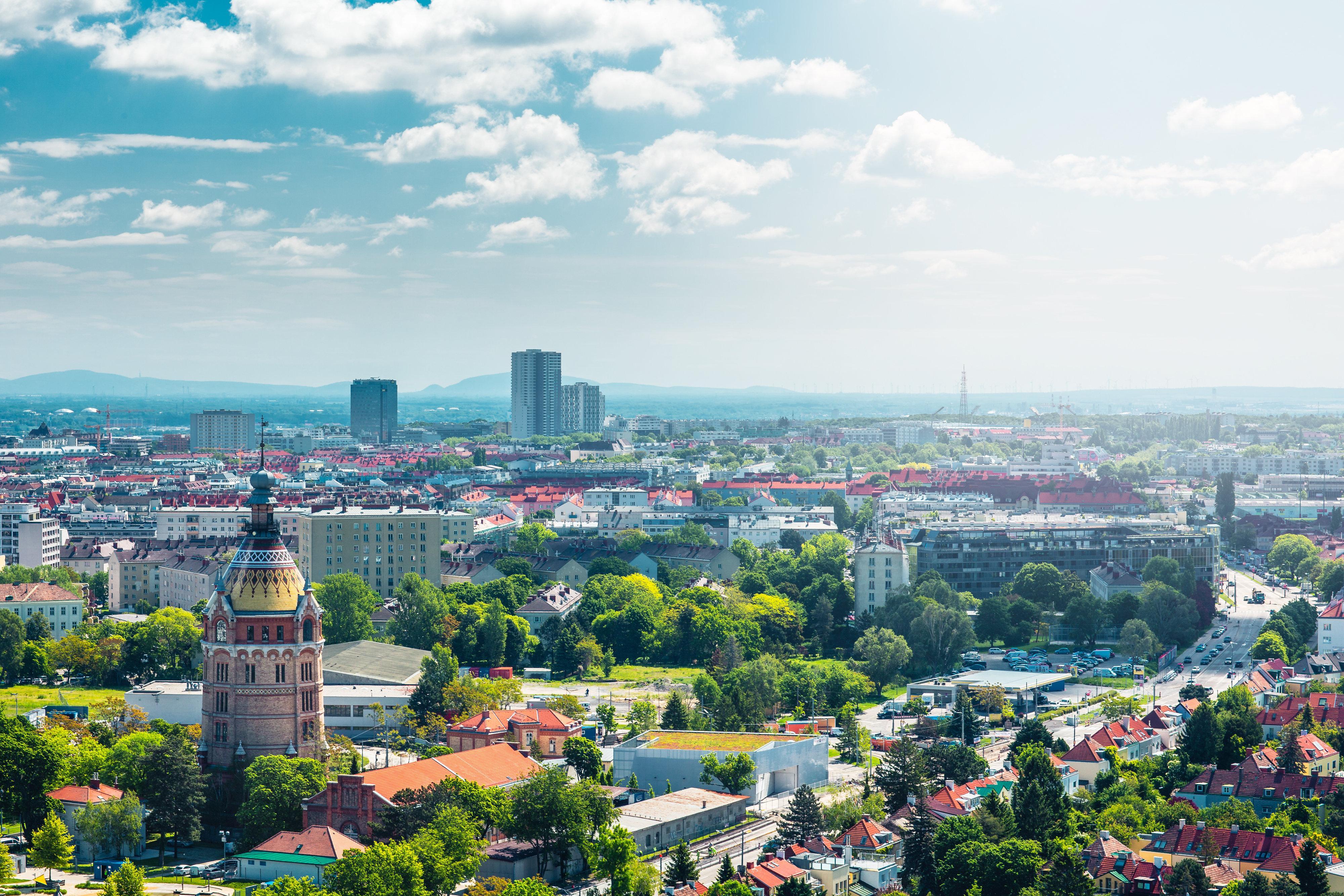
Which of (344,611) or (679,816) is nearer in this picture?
(679,816)

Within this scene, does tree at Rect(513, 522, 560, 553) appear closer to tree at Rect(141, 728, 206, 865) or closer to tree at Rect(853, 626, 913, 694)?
tree at Rect(853, 626, 913, 694)

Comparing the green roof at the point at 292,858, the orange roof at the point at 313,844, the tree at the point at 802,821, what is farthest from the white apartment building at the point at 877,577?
the green roof at the point at 292,858

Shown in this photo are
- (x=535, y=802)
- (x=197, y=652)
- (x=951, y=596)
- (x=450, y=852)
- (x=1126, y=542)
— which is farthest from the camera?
(x=1126, y=542)

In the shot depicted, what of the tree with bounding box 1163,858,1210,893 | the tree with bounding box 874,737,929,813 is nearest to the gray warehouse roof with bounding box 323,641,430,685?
the tree with bounding box 874,737,929,813

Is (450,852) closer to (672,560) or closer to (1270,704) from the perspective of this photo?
(1270,704)

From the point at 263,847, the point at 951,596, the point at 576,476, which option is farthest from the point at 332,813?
the point at 576,476

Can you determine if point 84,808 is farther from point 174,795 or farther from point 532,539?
point 532,539

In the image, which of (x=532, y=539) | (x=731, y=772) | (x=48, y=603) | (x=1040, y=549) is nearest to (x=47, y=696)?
(x=48, y=603)
